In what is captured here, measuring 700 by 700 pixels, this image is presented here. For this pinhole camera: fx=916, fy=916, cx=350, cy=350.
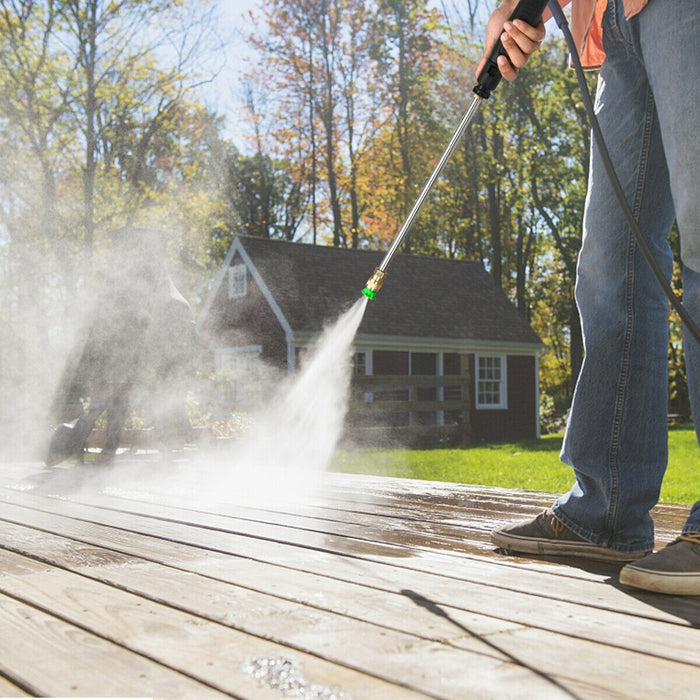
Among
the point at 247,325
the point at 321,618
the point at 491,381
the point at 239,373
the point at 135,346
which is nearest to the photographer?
the point at 321,618

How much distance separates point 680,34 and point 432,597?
116 cm

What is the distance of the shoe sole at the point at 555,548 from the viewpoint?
1.96 meters

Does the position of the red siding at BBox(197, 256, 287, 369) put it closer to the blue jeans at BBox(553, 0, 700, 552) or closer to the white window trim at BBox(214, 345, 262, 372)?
the white window trim at BBox(214, 345, 262, 372)

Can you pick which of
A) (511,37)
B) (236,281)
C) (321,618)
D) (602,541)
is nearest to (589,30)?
(511,37)

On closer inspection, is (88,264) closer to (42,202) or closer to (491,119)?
(42,202)

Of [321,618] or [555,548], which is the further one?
[555,548]

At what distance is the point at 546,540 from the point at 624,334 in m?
0.49

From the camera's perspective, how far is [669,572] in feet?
5.23

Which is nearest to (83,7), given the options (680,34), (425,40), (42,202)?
(42,202)

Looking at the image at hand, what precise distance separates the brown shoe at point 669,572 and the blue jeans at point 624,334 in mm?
316

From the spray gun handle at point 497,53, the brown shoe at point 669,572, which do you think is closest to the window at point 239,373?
the spray gun handle at point 497,53

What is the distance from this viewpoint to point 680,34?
1769 millimetres

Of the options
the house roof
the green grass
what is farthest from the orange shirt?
the house roof

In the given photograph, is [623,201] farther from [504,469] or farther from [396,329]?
[396,329]
